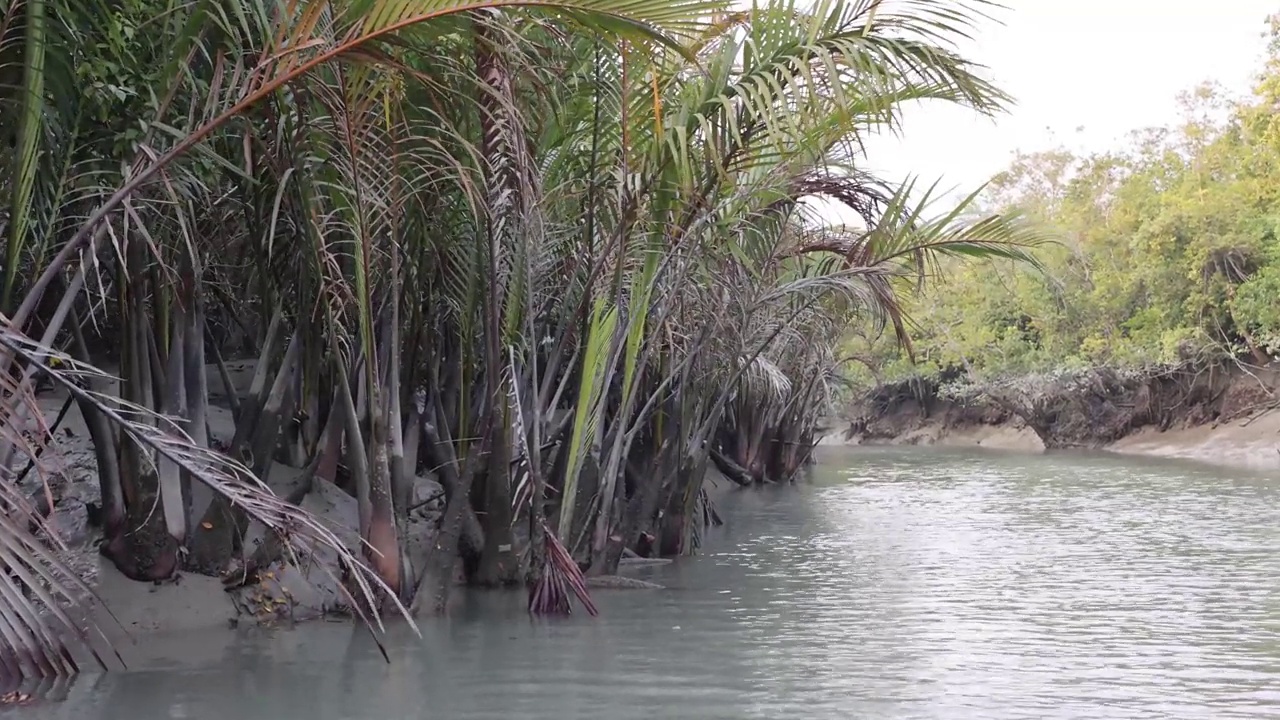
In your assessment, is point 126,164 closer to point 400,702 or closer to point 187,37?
point 187,37

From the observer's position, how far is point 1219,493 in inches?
634

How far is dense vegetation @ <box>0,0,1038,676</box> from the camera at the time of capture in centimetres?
487

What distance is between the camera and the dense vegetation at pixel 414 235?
487 cm

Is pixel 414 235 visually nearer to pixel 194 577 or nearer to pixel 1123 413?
pixel 194 577

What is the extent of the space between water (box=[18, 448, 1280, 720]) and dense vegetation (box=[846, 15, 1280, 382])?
11864mm

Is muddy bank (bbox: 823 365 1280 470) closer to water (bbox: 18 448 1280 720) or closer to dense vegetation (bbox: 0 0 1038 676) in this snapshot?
water (bbox: 18 448 1280 720)

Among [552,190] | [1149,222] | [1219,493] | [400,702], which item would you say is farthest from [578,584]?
[1149,222]

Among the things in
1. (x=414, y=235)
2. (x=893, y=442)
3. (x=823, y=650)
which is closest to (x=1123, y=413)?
(x=893, y=442)

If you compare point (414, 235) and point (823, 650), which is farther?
point (414, 235)

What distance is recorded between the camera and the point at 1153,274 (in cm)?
2720

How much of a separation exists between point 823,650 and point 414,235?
301 centimetres

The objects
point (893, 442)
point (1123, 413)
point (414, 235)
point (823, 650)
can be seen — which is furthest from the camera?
point (893, 442)

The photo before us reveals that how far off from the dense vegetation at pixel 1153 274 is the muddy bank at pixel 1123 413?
0.56 meters

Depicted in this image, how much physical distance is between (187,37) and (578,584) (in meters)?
3.37
